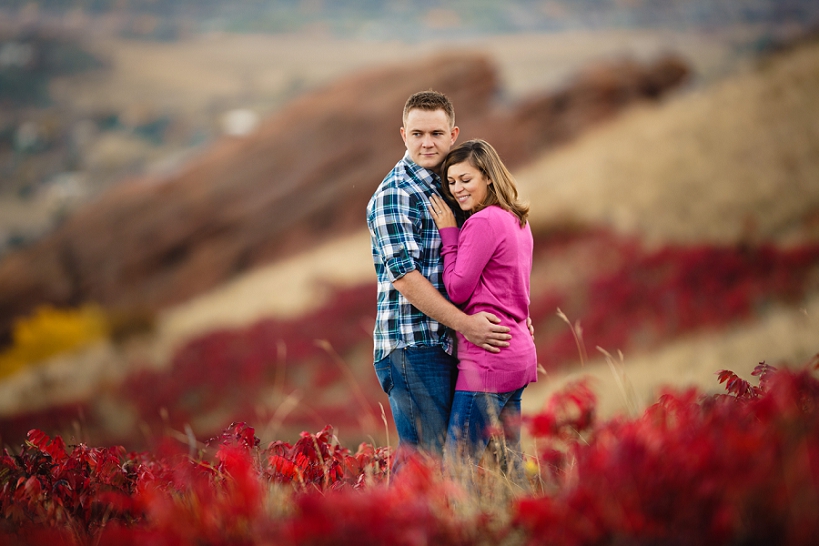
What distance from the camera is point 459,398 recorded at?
117 inches

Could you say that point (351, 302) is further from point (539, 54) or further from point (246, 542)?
point (539, 54)

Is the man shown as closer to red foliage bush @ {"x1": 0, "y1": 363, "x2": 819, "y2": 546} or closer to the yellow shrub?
red foliage bush @ {"x1": 0, "y1": 363, "x2": 819, "y2": 546}

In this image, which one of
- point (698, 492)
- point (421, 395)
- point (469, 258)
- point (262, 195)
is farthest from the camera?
point (262, 195)

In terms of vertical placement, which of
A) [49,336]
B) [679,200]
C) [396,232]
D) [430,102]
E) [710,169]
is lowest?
[396,232]

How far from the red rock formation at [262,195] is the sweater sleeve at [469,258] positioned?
19.5 m

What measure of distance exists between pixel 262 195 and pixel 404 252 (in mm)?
21028

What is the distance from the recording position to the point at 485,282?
302cm

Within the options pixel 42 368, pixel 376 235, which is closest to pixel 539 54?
pixel 42 368

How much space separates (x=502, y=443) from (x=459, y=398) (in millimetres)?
290

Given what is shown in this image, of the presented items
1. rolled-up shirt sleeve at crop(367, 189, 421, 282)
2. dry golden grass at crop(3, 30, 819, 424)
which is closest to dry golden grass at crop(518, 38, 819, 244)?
dry golden grass at crop(3, 30, 819, 424)

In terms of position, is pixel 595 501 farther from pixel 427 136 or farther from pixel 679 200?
pixel 679 200

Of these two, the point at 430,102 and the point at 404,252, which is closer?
the point at 404,252

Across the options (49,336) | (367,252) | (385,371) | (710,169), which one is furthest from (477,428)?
(49,336)

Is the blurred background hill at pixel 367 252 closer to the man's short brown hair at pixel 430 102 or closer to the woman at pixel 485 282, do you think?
the woman at pixel 485 282
